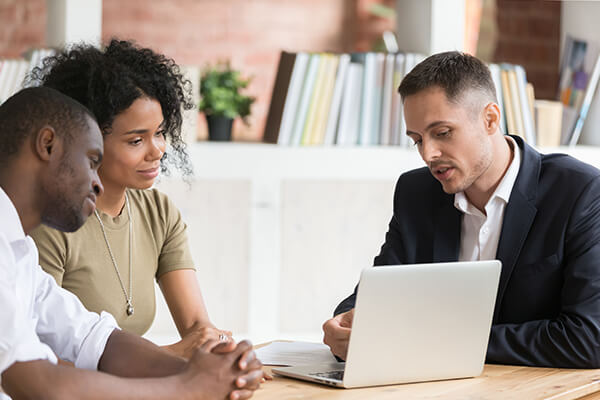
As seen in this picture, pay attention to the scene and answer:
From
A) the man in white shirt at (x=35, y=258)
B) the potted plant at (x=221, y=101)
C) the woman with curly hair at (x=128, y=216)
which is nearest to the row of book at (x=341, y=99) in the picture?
the potted plant at (x=221, y=101)

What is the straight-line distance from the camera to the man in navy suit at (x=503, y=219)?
1466 mm

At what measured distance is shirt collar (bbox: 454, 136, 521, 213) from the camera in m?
1.67

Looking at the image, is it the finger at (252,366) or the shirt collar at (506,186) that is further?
the shirt collar at (506,186)

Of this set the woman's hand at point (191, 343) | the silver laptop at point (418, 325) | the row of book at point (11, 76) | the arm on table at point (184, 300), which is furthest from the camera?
the row of book at point (11, 76)

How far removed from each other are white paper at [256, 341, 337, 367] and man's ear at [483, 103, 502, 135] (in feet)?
1.94

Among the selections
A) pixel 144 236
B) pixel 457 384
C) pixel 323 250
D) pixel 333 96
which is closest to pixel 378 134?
pixel 333 96

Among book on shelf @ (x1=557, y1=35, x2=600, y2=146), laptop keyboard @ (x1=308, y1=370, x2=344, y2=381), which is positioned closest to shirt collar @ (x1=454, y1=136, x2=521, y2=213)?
laptop keyboard @ (x1=308, y1=370, x2=344, y2=381)

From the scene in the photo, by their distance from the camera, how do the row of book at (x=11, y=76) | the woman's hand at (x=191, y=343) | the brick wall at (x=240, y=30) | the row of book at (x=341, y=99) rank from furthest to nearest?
the brick wall at (x=240, y=30)
the row of book at (x=341, y=99)
the row of book at (x=11, y=76)
the woman's hand at (x=191, y=343)

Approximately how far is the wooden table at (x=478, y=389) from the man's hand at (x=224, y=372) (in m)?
0.13

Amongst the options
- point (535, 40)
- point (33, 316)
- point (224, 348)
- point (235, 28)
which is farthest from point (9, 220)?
point (235, 28)

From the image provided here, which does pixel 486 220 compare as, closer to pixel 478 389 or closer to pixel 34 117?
pixel 478 389

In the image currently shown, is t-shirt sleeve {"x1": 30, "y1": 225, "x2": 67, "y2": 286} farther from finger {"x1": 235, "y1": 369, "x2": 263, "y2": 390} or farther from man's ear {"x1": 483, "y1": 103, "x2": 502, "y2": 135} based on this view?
man's ear {"x1": 483, "y1": 103, "x2": 502, "y2": 135}

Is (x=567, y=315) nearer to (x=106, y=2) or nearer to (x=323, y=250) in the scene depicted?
(x=323, y=250)

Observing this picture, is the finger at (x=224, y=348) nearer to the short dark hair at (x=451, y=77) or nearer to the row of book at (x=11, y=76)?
the short dark hair at (x=451, y=77)
